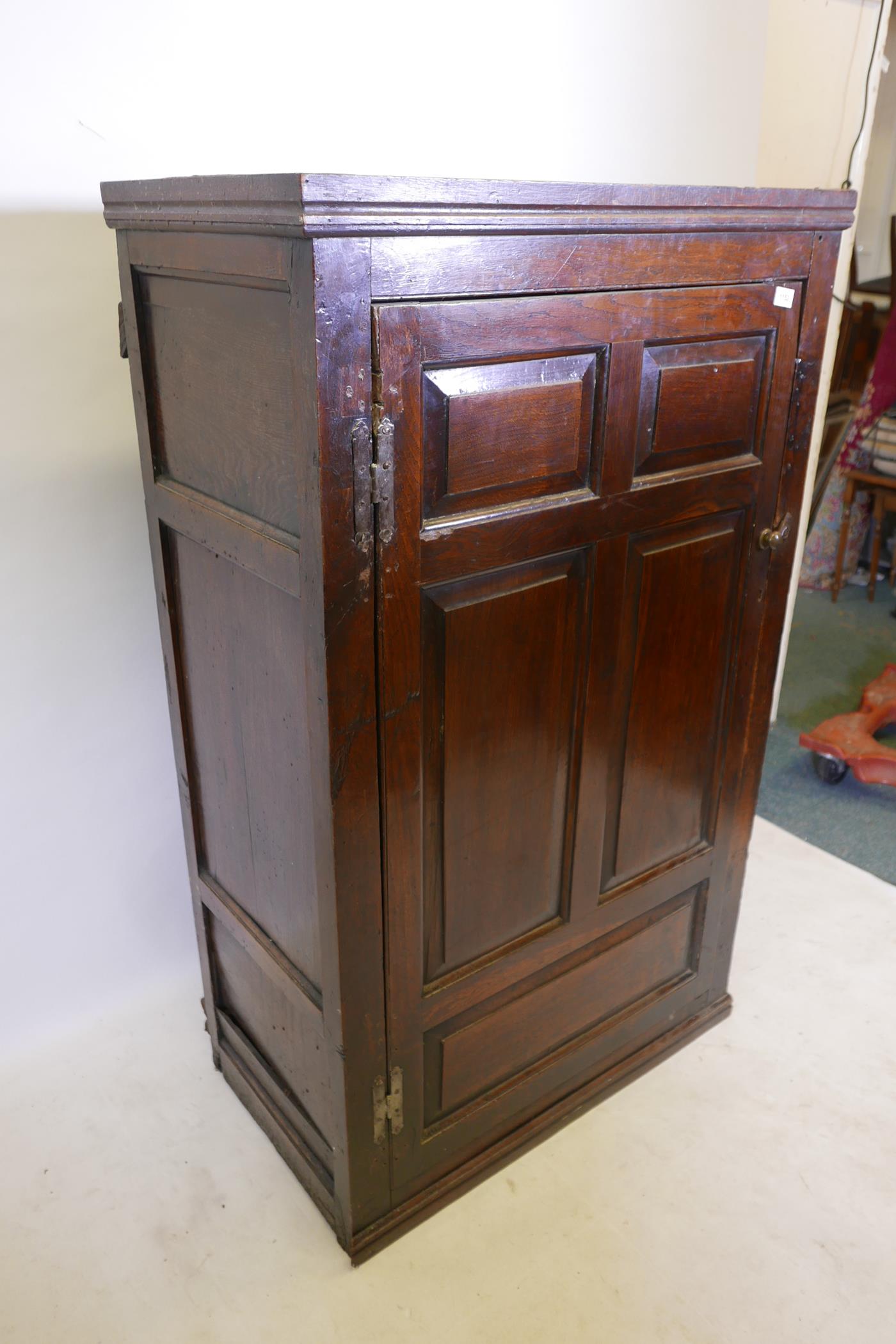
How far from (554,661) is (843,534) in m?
3.17

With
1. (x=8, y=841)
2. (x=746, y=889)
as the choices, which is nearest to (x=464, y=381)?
(x=8, y=841)

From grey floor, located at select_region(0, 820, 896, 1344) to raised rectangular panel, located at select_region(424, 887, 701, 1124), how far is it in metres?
0.18

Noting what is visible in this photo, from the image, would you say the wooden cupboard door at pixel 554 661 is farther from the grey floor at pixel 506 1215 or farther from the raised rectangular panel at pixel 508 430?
the grey floor at pixel 506 1215

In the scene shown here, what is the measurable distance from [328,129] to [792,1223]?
6.50ft

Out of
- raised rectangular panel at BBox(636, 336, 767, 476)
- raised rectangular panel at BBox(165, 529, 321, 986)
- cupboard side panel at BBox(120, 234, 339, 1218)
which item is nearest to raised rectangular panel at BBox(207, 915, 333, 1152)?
cupboard side panel at BBox(120, 234, 339, 1218)

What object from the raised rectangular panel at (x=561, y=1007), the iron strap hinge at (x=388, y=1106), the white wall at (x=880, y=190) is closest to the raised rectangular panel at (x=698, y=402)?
the raised rectangular panel at (x=561, y=1007)

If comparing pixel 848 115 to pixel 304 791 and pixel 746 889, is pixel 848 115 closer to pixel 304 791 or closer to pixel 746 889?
pixel 746 889

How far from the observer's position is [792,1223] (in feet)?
5.40

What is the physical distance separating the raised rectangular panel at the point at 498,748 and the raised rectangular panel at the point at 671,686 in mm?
117

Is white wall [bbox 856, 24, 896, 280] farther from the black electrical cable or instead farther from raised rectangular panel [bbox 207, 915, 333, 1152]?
raised rectangular panel [bbox 207, 915, 333, 1152]

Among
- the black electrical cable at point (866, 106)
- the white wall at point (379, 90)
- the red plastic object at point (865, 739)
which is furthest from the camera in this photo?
the red plastic object at point (865, 739)

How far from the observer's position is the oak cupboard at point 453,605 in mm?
1135

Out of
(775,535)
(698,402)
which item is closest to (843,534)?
(775,535)

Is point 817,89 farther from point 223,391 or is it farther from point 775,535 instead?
point 223,391
